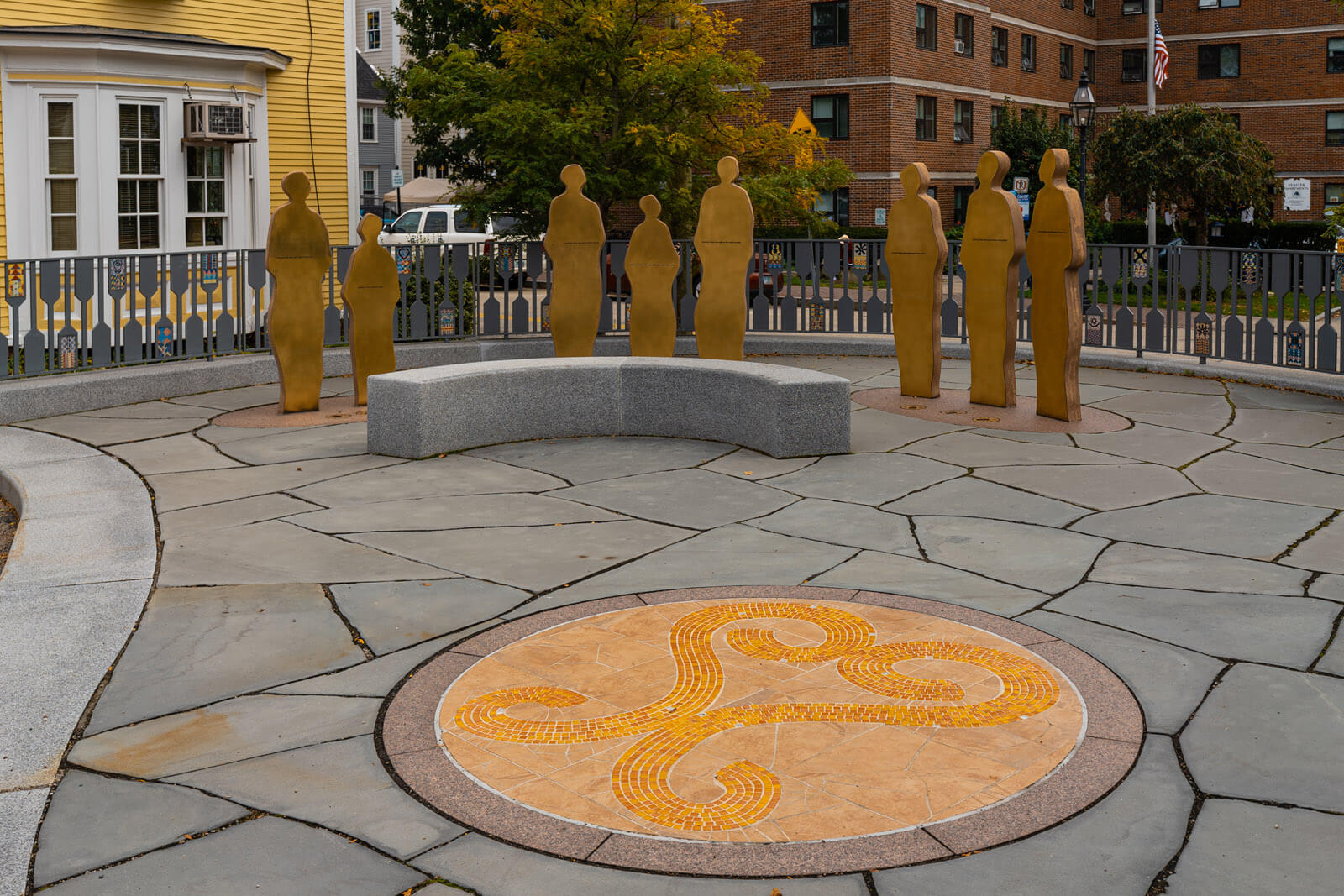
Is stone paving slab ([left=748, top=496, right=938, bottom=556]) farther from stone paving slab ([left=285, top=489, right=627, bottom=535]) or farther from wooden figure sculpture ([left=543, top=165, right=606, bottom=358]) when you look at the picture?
wooden figure sculpture ([left=543, top=165, right=606, bottom=358])

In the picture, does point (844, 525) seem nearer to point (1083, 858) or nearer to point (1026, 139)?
point (1083, 858)

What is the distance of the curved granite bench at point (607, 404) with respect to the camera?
10031 mm

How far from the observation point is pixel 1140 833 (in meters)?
4.06

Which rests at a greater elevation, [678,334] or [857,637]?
[678,334]

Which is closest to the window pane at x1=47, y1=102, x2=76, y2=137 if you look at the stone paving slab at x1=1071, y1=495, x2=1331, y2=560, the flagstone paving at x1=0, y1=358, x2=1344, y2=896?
the flagstone paving at x1=0, y1=358, x2=1344, y2=896

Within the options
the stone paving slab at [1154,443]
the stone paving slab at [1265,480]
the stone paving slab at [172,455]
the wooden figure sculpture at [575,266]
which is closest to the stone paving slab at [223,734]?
the stone paving slab at [172,455]

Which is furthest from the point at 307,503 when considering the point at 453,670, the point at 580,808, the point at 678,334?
the point at 678,334

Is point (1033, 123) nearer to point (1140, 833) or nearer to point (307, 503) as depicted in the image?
point (307, 503)

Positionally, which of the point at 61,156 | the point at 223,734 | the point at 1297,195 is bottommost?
the point at 223,734

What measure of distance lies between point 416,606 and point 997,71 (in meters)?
45.6

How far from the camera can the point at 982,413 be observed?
39.1 feet

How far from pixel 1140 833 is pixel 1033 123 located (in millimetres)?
45236

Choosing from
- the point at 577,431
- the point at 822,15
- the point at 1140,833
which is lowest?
the point at 1140,833

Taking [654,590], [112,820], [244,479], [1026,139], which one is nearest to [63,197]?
[244,479]
